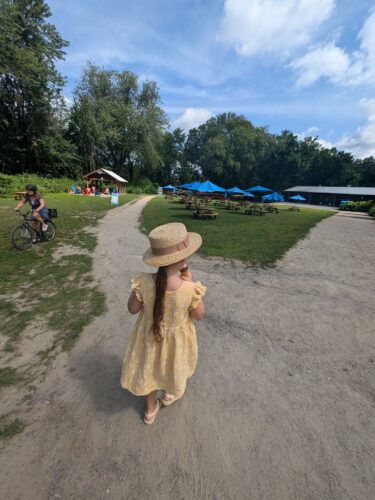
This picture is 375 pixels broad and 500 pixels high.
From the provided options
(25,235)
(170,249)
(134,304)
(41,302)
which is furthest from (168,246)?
(25,235)

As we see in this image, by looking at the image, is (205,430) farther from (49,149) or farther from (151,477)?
(49,149)

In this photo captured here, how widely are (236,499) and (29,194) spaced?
879 cm

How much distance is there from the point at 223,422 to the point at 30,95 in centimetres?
4566

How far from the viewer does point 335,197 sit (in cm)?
5356

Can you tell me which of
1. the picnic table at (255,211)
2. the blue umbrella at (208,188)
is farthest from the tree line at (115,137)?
the picnic table at (255,211)

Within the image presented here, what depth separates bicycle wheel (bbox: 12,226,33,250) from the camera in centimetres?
755

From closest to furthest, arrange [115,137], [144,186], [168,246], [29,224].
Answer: [168,246] < [29,224] < [115,137] < [144,186]

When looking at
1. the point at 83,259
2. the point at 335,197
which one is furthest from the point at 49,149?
the point at 335,197

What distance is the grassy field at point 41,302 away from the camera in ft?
10.0

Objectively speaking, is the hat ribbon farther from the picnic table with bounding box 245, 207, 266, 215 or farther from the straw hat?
the picnic table with bounding box 245, 207, 266, 215

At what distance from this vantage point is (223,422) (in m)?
2.39

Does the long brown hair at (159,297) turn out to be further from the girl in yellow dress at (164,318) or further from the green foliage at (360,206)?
the green foliage at (360,206)

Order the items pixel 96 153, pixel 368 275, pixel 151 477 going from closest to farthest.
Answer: pixel 151 477 → pixel 368 275 → pixel 96 153

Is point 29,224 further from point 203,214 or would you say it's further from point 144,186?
point 144,186
